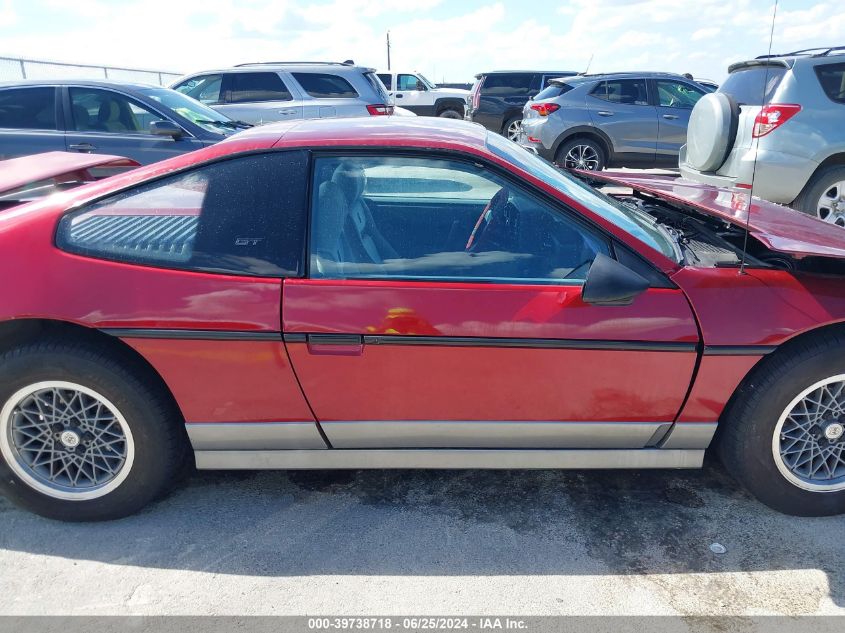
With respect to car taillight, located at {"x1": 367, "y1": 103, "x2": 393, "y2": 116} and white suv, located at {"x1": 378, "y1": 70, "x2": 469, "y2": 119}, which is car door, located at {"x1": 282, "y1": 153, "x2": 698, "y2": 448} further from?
white suv, located at {"x1": 378, "y1": 70, "x2": 469, "y2": 119}

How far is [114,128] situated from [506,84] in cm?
1059

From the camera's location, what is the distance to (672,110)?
9836mm

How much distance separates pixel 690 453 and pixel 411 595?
1.17m

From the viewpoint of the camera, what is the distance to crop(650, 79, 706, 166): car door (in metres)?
9.80

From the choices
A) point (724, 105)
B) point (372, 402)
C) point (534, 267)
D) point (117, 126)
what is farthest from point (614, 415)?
point (117, 126)

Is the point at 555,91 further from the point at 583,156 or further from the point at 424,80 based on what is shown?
the point at 424,80

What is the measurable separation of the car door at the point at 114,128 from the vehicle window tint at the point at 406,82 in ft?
46.9

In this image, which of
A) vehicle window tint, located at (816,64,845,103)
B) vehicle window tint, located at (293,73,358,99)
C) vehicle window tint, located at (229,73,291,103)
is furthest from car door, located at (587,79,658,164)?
vehicle window tint, located at (229,73,291,103)

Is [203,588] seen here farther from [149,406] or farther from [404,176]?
[404,176]

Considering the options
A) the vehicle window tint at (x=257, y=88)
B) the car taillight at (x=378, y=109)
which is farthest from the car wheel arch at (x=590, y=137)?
the vehicle window tint at (x=257, y=88)

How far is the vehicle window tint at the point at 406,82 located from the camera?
Answer: 1970cm

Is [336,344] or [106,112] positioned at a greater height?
[106,112]

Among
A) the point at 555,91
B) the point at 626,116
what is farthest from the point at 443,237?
the point at 555,91

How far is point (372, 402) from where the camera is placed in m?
2.34
